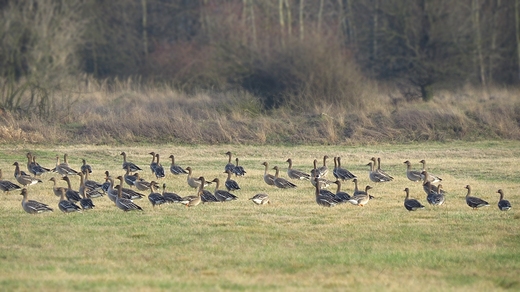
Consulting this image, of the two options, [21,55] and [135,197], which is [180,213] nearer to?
[135,197]

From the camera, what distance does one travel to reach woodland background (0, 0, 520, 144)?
29.1 m

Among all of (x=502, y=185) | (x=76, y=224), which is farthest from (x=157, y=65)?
(x=76, y=224)

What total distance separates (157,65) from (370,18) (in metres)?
13.5

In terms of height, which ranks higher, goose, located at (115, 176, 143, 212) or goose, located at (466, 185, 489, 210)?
goose, located at (115, 176, 143, 212)

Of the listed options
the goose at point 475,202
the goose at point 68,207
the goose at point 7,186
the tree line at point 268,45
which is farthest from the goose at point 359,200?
the tree line at point 268,45

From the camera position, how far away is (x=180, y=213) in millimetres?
14594

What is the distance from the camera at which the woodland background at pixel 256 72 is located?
95.5 feet

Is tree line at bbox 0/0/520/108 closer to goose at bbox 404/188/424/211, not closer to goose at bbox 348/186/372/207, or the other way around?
goose at bbox 348/186/372/207

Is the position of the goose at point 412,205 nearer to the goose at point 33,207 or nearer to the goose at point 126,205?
the goose at point 126,205

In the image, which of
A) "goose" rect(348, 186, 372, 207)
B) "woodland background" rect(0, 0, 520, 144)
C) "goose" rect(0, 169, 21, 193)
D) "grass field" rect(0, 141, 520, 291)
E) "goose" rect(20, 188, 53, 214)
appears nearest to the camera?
"grass field" rect(0, 141, 520, 291)

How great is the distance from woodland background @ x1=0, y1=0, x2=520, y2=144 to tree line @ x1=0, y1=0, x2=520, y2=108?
0.08m

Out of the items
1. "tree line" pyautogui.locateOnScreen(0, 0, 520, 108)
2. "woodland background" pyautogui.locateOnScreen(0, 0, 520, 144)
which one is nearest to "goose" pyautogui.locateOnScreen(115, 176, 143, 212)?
"woodland background" pyautogui.locateOnScreen(0, 0, 520, 144)

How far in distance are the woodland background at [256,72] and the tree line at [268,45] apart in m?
0.08

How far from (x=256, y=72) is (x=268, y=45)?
6.88 ft
